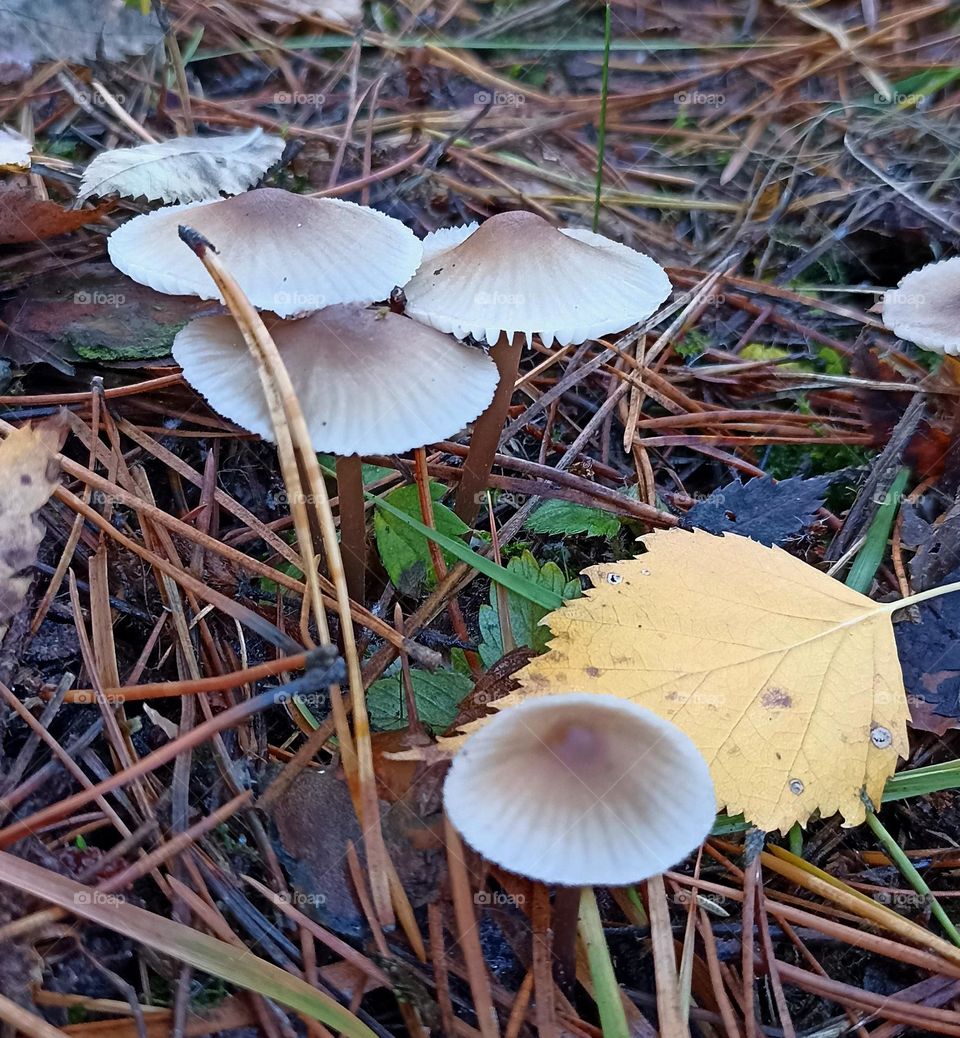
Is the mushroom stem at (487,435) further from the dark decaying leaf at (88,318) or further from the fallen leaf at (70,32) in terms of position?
the fallen leaf at (70,32)

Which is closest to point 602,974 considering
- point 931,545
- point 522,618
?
point 522,618

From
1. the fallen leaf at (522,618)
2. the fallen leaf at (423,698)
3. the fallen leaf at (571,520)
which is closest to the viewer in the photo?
the fallen leaf at (423,698)

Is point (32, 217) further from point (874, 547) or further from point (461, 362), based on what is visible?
point (874, 547)

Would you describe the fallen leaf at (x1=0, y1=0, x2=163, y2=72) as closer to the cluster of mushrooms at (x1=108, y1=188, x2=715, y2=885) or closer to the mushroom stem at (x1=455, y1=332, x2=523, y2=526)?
the cluster of mushrooms at (x1=108, y1=188, x2=715, y2=885)

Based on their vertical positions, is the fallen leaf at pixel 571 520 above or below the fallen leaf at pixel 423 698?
above

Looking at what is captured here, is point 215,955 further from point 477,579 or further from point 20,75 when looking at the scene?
point 20,75

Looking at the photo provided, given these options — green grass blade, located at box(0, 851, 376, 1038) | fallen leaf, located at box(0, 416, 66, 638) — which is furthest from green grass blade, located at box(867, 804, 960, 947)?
fallen leaf, located at box(0, 416, 66, 638)

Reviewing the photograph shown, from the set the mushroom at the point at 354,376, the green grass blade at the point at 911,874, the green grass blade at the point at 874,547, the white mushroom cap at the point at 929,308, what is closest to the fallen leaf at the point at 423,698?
the mushroom at the point at 354,376

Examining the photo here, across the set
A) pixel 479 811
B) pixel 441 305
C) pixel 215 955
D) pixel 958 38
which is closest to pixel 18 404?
pixel 441 305
